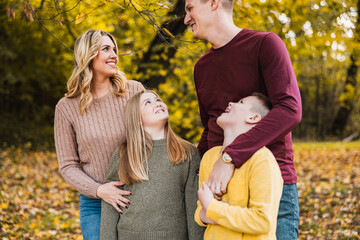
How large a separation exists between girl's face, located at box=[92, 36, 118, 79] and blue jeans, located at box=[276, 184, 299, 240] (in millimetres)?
1498

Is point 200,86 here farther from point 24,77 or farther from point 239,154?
point 24,77

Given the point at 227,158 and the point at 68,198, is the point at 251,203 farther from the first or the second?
the point at 68,198

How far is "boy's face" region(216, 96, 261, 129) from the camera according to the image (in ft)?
6.25

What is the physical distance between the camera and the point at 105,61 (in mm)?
2791

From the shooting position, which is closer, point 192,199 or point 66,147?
point 192,199

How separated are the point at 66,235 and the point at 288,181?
4.37 m

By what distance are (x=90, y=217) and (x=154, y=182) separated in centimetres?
66

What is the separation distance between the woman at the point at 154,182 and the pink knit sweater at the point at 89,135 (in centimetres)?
26

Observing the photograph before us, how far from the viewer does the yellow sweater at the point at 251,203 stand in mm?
1708

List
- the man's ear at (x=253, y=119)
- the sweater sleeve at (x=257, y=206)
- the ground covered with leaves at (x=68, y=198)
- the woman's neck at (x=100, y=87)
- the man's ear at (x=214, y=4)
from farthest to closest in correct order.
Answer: the ground covered with leaves at (x=68, y=198), the woman's neck at (x=100, y=87), the man's ear at (x=214, y=4), the man's ear at (x=253, y=119), the sweater sleeve at (x=257, y=206)

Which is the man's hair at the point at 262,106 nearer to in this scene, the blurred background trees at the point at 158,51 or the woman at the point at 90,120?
the woman at the point at 90,120

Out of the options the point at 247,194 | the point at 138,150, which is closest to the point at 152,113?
the point at 138,150

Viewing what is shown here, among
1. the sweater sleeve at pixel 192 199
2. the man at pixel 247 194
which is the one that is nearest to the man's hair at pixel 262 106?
the man at pixel 247 194

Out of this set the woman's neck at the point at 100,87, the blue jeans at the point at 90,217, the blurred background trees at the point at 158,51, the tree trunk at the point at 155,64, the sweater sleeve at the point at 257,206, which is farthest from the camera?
the tree trunk at the point at 155,64
